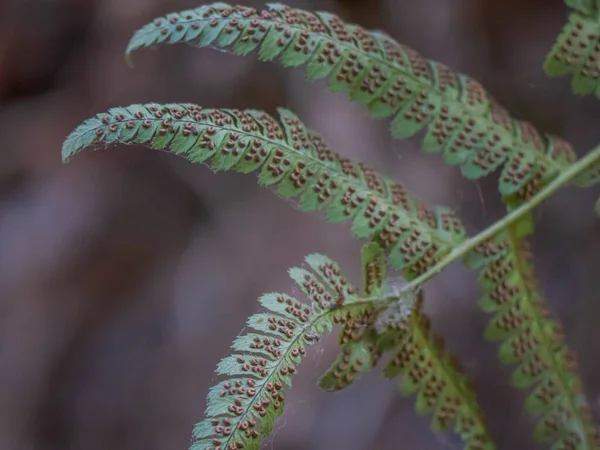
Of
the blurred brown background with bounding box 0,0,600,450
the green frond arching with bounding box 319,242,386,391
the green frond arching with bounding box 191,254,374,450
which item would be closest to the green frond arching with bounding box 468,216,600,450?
the green frond arching with bounding box 319,242,386,391

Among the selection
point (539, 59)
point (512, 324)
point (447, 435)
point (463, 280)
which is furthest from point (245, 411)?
point (539, 59)

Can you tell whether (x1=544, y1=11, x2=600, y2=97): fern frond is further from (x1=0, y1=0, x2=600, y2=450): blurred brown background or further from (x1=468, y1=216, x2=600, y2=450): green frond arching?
(x1=0, y1=0, x2=600, y2=450): blurred brown background

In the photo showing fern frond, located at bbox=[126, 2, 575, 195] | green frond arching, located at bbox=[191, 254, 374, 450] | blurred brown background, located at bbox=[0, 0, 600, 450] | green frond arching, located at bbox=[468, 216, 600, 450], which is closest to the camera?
Answer: green frond arching, located at bbox=[191, 254, 374, 450]

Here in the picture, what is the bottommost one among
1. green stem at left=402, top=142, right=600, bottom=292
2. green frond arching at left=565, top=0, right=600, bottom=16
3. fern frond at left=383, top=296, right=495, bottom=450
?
fern frond at left=383, top=296, right=495, bottom=450

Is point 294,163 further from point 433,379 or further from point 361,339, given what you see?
point 433,379

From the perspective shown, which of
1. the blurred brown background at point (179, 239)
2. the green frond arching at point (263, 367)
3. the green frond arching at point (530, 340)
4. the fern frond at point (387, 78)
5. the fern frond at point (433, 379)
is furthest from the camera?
the blurred brown background at point (179, 239)

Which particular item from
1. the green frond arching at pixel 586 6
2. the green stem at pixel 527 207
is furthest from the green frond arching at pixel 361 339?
the green frond arching at pixel 586 6

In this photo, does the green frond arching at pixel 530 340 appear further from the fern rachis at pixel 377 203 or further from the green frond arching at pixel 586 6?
the green frond arching at pixel 586 6

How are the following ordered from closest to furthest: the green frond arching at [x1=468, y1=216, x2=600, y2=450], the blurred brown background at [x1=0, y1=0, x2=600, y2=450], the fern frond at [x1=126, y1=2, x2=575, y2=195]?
the fern frond at [x1=126, y1=2, x2=575, y2=195] < the green frond arching at [x1=468, y1=216, x2=600, y2=450] < the blurred brown background at [x1=0, y1=0, x2=600, y2=450]
